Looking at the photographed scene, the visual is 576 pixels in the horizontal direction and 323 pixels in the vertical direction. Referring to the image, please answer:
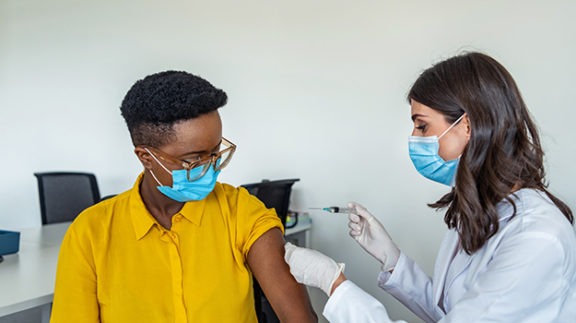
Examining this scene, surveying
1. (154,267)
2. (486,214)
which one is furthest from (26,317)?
(486,214)

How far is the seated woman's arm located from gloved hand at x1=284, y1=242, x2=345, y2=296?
30mm

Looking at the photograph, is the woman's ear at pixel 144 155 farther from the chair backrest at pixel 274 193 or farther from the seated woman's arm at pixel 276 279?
the chair backrest at pixel 274 193

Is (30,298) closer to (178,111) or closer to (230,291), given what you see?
(230,291)

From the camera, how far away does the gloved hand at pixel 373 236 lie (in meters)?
1.61

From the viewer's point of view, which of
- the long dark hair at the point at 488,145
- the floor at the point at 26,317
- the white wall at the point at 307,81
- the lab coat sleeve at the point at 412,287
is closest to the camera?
the long dark hair at the point at 488,145

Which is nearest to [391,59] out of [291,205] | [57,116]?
[291,205]

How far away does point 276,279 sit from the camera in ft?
4.19

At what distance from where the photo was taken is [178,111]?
3.85ft

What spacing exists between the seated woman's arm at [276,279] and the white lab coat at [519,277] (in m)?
0.08

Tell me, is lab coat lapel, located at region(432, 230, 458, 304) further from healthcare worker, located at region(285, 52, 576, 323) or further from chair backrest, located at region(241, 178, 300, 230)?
chair backrest, located at region(241, 178, 300, 230)

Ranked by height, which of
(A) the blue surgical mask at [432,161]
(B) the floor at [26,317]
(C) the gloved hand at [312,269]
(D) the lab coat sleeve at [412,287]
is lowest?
(B) the floor at [26,317]

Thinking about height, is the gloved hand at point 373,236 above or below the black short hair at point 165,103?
below

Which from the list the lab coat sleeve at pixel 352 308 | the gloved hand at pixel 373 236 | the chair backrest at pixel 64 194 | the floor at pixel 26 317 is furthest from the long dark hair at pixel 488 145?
the chair backrest at pixel 64 194

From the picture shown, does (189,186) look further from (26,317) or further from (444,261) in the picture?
(26,317)
